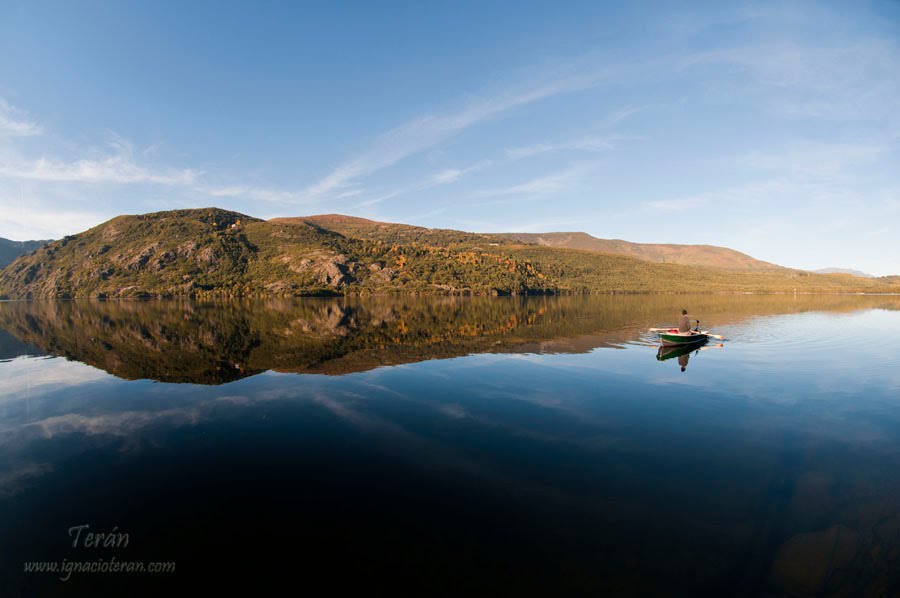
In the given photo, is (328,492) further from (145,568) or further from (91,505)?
(91,505)

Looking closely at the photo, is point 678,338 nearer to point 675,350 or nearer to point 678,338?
point 678,338

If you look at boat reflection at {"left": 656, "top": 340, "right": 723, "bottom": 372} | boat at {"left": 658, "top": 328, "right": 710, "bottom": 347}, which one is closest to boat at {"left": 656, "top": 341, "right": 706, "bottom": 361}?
boat reflection at {"left": 656, "top": 340, "right": 723, "bottom": 372}

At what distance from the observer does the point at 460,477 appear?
1254cm

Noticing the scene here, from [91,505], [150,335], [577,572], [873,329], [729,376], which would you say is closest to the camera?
[577,572]

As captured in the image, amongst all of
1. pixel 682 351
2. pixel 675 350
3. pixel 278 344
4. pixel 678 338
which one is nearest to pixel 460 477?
pixel 675 350

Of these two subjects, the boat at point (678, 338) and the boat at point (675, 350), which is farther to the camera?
the boat at point (678, 338)

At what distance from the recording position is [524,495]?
11453 millimetres

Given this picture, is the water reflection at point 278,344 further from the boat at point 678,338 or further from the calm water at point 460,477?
the boat at point 678,338

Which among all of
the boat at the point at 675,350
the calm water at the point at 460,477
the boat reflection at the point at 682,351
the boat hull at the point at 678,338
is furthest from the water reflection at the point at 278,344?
the boat hull at the point at 678,338

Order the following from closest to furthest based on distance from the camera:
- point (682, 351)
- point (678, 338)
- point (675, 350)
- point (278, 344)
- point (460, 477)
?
point (460, 477) → point (682, 351) → point (675, 350) → point (678, 338) → point (278, 344)

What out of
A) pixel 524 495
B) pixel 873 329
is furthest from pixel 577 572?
pixel 873 329

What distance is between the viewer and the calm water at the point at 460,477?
8.45 meters

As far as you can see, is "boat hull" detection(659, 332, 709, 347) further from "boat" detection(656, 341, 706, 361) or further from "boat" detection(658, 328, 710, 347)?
"boat" detection(656, 341, 706, 361)

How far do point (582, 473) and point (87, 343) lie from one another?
168 feet
